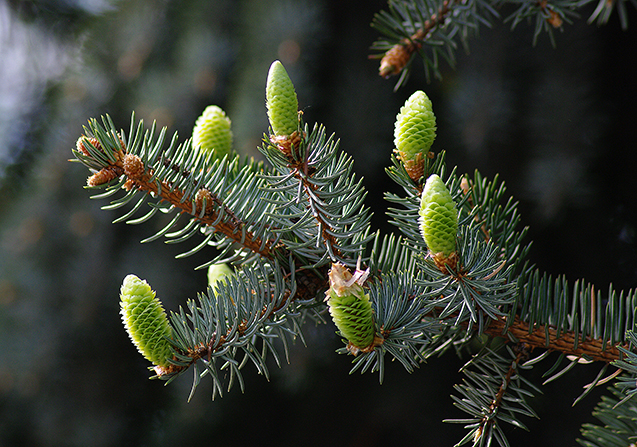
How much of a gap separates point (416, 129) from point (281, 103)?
0.10 meters

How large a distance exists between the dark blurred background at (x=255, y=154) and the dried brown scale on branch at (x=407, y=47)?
28 centimetres

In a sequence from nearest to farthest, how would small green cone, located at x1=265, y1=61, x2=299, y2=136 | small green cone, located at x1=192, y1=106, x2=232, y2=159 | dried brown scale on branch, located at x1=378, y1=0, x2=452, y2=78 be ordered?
1. small green cone, located at x1=265, y1=61, x2=299, y2=136
2. small green cone, located at x1=192, y1=106, x2=232, y2=159
3. dried brown scale on branch, located at x1=378, y1=0, x2=452, y2=78

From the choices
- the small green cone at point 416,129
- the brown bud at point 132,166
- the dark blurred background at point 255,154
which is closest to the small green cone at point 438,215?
the small green cone at point 416,129

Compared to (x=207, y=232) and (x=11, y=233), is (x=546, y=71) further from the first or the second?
(x=11, y=233)

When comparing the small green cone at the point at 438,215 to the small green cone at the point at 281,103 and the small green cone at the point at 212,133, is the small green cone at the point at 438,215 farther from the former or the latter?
the small green cone at the point at 212,133

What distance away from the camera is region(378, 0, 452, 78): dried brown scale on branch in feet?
1.60

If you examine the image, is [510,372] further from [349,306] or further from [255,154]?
[255,154]

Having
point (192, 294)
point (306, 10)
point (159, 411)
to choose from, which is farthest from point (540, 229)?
point (159, 411)

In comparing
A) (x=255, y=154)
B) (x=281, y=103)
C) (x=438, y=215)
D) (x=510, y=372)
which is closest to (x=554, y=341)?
(x=510, y=372)

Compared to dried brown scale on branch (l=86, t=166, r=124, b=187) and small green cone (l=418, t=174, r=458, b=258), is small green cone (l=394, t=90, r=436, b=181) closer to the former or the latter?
small green cone (l=418, t=174, r=458, b=258)

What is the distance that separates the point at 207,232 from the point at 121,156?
8 centimetres

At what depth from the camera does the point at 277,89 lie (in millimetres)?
259

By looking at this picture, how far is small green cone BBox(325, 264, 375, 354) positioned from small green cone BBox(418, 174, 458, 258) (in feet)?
0.16

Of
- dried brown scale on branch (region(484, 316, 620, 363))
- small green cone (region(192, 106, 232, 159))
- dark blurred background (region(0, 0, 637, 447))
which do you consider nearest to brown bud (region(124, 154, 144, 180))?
small green cone (region(192, 106, 232, 159))
